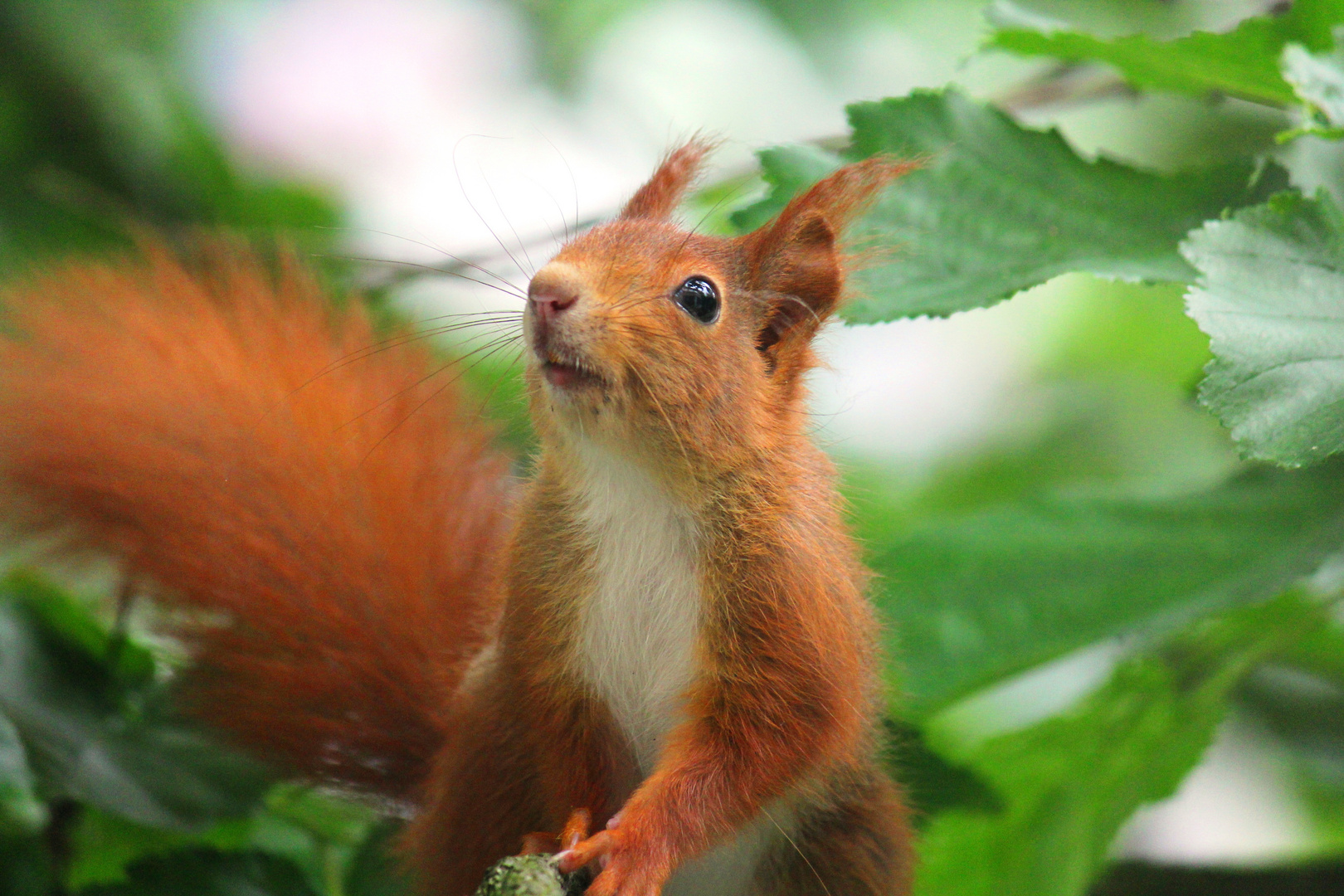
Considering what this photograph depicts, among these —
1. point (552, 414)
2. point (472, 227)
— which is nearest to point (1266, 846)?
point (552, 414)

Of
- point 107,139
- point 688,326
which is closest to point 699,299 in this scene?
point 688,326

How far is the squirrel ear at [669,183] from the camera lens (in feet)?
3.30

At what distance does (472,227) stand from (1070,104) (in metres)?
1.27

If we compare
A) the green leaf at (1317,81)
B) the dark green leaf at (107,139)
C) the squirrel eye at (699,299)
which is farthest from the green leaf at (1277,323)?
the dark green leaf at (107,139)

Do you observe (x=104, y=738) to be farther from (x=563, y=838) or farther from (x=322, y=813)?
(x=563, y=838)

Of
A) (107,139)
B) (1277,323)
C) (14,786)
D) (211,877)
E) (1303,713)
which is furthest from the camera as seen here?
(107,139)

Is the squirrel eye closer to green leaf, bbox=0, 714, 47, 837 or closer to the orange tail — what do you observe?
the orange tail

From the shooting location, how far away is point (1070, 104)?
1280 mm

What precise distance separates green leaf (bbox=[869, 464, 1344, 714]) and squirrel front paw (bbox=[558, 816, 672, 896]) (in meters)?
0.38

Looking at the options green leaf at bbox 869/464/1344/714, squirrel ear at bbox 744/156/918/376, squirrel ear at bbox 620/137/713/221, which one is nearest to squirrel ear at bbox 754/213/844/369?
squirrel ear at bbox 744/156/918/376

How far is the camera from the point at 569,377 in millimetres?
790

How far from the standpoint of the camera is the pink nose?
770 millimetres

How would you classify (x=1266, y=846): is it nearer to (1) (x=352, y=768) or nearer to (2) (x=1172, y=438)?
(2) (x=1172, y=438)

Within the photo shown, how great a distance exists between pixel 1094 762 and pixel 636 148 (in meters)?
1.58
